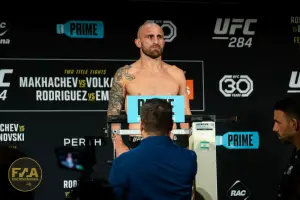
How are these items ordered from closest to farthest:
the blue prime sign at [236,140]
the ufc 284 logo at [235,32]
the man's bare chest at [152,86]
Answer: the man's bare chest at [152,86]
the blue prime sign at [236,140]
the ufc 284 logo at [235,32]

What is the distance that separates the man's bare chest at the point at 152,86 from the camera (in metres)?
4.11

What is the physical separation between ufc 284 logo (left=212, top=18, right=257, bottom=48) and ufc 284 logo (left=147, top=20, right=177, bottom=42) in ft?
1.30

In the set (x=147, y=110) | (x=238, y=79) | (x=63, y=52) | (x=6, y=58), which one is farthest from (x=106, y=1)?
(x=147, y=110)

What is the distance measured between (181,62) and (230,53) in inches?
19.9

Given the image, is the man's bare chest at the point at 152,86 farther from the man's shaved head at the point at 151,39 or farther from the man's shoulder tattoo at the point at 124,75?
the man's shaved head at the point at 151,39

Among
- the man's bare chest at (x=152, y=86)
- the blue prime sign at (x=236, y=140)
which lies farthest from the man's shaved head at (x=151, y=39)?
the blue prime sign at (x=236, y=140)

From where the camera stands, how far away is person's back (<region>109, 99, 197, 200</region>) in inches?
90.2

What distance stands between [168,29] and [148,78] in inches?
53.8

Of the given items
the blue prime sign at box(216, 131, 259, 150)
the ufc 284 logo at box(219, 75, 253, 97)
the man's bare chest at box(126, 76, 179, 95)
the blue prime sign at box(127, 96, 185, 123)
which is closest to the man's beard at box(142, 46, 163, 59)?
the man's bare chest at box(126, 76, 179, 95)

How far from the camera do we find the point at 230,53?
5473 mm

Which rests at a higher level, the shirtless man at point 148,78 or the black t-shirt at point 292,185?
the shirtless man at point 148,78

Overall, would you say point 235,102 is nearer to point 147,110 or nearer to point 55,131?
point 55,131

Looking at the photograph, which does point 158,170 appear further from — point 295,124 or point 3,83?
point 3,83

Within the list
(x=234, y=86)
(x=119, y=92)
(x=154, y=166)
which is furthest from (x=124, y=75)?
(x=154, y=166)
